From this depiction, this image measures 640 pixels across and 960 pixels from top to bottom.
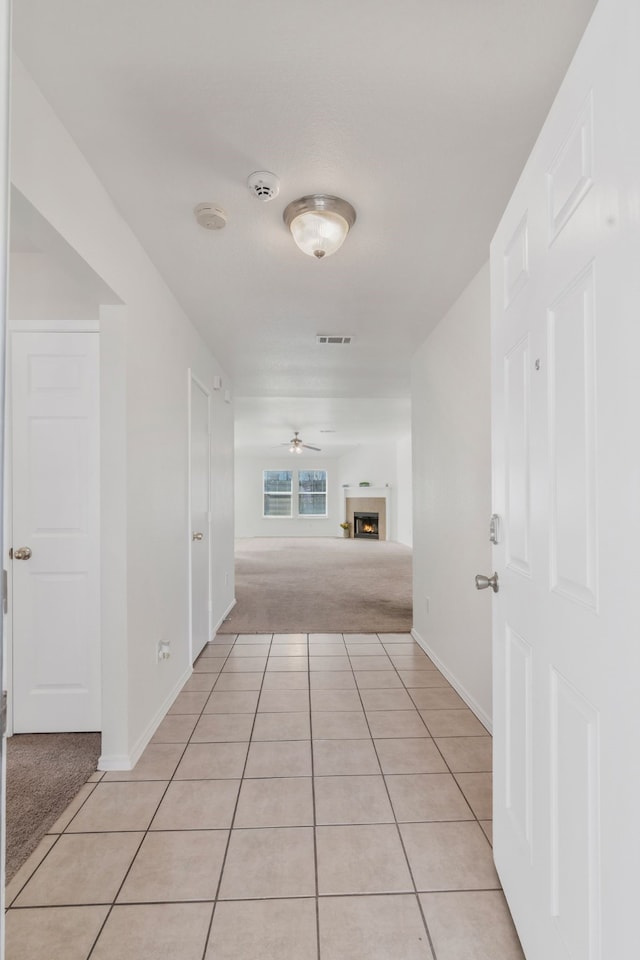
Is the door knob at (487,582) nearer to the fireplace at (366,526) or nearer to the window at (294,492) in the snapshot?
the fireplace at (366,526)

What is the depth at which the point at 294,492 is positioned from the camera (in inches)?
543

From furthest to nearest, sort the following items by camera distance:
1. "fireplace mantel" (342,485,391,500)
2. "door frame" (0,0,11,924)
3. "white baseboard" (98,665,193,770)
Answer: "fireplace mantel" (342,485,391,500) → "white baseboard" (98,665,193,770) → "door frame" (0,0,11,924)

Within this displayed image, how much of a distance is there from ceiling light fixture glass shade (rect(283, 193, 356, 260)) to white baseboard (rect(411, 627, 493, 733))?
237 cm

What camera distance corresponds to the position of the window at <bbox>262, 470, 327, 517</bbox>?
1375cm

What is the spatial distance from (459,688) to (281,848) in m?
1.59

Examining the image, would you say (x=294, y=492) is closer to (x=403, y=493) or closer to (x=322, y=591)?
(x=403, y=493)

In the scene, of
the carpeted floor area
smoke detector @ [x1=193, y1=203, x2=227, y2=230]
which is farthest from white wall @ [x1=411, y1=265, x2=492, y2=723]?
the carpeted floor area

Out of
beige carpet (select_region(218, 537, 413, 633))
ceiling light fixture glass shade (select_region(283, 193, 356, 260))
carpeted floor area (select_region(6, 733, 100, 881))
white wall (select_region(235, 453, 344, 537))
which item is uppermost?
ceiling light fixture glass shade (select_region(283, 193, 356, 260))

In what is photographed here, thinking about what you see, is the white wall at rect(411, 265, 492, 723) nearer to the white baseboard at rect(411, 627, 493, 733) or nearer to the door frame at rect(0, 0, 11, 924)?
the white baseboard at rect(411, 627, 493, 733)

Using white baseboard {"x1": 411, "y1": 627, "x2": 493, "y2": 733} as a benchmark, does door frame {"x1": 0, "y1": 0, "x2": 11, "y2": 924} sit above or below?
above

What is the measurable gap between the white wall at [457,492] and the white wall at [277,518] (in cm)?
973

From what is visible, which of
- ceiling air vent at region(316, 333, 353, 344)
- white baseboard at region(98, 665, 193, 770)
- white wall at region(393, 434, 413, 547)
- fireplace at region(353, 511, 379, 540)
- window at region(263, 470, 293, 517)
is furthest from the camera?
window at region(263, 470, 293, 517)

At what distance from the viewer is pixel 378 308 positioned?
3.13 meters

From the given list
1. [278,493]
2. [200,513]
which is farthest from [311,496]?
[200,513]
